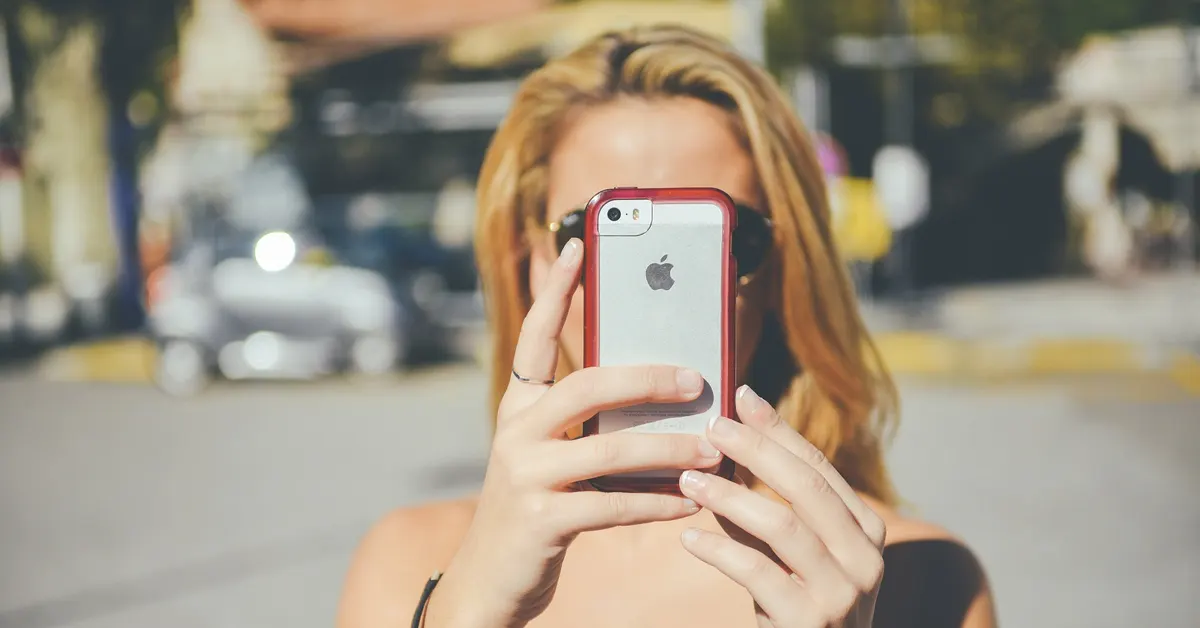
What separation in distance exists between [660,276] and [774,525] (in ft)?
1.01

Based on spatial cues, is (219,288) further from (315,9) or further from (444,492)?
(444,492)

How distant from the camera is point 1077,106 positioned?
63.2ft

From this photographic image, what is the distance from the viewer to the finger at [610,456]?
108 centimetres

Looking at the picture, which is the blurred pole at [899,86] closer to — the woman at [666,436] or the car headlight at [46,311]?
the car headlight at [46,311]

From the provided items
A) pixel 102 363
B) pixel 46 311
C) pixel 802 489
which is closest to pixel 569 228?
pixel 802 489

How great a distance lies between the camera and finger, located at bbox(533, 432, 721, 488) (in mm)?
1078

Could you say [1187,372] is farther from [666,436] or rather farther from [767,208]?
[666,436]

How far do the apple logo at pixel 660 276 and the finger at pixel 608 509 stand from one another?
244mm

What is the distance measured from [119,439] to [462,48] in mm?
7038

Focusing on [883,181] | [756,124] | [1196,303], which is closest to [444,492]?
[756,124]

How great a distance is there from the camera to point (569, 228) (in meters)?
1.55

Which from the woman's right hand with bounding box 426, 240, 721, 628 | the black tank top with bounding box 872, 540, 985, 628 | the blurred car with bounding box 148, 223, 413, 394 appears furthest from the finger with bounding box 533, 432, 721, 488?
the blurred car with bounding box 148, 223, 413, 394

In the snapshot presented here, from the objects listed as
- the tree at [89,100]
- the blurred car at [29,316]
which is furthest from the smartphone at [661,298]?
the tree at [89,100]

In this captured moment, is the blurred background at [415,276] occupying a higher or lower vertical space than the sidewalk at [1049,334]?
higher
